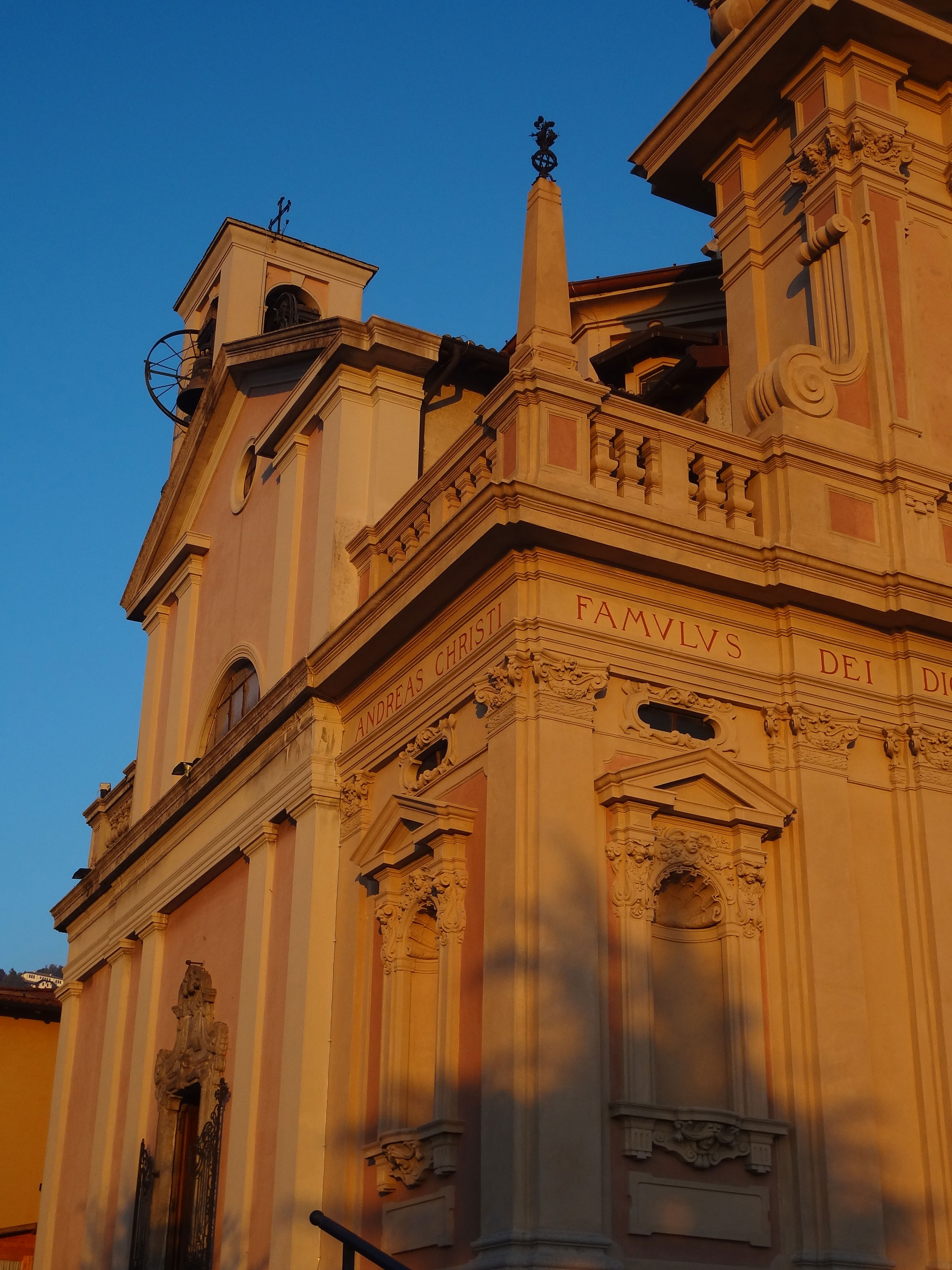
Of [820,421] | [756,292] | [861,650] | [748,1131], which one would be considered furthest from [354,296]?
[748,1131]

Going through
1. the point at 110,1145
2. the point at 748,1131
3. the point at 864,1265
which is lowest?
the point at 864,1265

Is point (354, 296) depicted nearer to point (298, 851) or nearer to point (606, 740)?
point (298, 851)

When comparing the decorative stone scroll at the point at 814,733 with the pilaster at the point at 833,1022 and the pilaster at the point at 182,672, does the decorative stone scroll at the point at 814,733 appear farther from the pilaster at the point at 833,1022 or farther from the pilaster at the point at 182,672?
the pilaster at the point at 182,672

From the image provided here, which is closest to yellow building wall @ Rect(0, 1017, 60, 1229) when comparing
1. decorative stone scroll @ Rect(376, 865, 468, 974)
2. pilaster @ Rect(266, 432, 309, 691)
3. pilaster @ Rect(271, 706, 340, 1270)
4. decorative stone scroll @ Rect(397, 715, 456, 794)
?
pilaster @ Rect(266, 432, 309, 691)

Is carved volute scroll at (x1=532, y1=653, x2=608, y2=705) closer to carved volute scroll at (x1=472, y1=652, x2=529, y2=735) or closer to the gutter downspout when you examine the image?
carved volute scroll at (x1=472, y1=652, x2=529, y2=735)

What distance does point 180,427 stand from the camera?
79.5 ft

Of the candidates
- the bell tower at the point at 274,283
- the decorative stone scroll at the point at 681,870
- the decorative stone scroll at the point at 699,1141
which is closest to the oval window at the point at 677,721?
the decorative stone scroll at the point at 681,870

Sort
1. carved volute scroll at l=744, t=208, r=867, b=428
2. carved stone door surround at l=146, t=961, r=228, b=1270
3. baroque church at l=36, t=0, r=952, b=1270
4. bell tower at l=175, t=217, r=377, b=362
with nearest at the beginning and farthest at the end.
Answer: baroque church at l=36, t=0, r=952, b=1270
carved volute scroll at l=744, t=208, r=867, b=428
carved stone door surround at l=146, t=961, r=228, b=1270
bell tower at l=175, t=217, r=377, b=362

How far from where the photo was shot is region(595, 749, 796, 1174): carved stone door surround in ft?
39.9

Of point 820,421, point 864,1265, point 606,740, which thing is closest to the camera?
point 864,1265

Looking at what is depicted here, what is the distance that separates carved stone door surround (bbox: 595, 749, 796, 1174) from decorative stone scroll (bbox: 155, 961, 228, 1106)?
6019 mm

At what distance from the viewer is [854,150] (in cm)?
1667

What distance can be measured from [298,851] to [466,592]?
11.5ft

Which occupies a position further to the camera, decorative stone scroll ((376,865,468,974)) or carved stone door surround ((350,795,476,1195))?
decorative stone scroll ((376,865,468,974))
